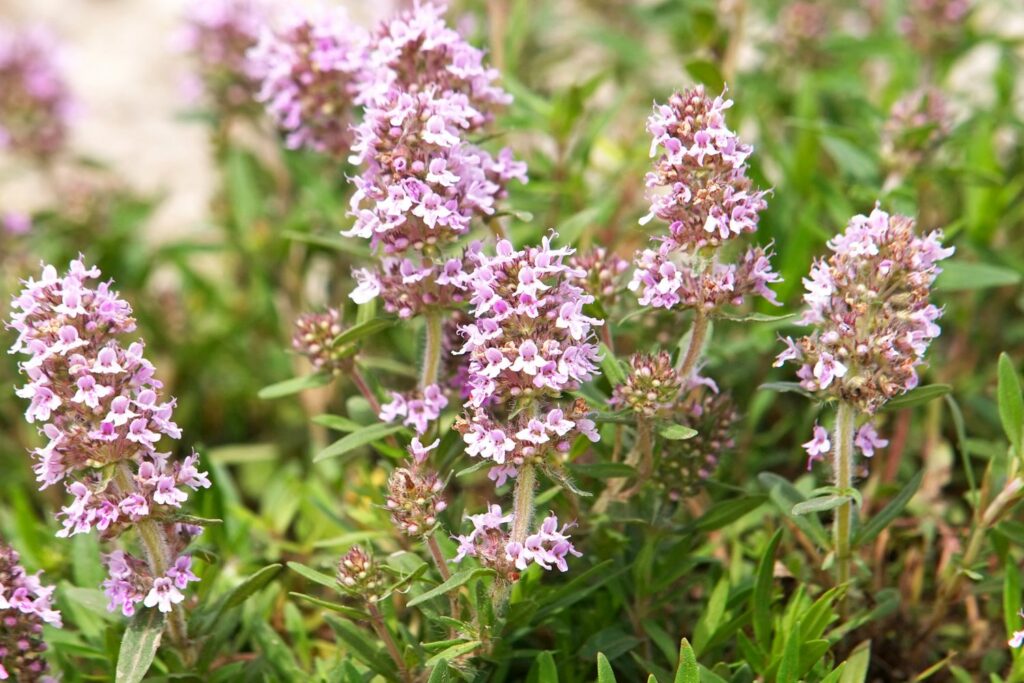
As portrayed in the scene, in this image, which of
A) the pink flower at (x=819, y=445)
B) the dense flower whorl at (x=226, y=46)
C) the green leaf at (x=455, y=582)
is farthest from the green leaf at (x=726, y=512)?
the dense flower whorl at (x=226, y=46)

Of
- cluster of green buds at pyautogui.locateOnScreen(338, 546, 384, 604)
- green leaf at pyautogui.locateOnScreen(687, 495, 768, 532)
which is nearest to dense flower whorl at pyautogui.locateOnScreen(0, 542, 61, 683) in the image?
cluster of green buds at pyautogui.locateOnScreen(338, 546, 384, 604)

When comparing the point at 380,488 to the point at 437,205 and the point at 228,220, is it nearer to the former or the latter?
the point at 437,205

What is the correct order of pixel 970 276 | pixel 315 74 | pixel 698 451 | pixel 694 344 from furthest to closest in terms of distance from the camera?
1. pixel 970 276
2. pixel 315 74
3. pixel 698 451
4. pixel 694 344

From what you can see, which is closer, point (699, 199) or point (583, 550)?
point (699, 199)

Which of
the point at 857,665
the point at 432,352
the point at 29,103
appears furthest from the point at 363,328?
the point at 29,103

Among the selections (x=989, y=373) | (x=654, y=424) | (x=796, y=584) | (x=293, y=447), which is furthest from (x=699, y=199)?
(x=293, y=447)

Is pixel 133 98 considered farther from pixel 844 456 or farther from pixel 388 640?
pixel 844 456

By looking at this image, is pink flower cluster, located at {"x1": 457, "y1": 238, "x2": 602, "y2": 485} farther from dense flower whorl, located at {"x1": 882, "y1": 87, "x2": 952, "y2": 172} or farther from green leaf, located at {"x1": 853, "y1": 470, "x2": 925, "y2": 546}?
dense flower whorl, located at {"x1": 882, "y1": 87, "x2": 952, "y2": 172}
